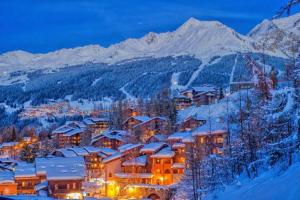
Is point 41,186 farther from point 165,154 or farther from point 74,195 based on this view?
point 165,154

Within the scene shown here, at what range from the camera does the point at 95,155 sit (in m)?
62.0

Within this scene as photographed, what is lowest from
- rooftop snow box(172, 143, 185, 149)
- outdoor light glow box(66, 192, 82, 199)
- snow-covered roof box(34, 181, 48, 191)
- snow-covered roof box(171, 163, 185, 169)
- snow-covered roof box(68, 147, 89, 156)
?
outdoor light glow box(66, 192, 82, 199)

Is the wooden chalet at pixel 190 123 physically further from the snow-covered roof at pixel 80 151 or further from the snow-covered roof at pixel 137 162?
the snow-covered roof at pixel 80 151

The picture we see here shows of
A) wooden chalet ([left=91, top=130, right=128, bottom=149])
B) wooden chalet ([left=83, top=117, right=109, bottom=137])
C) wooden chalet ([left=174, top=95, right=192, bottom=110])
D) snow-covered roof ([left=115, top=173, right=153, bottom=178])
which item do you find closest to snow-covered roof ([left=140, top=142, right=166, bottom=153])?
snow-covered roof ([left=115, top=173, right=153, bottom=178])

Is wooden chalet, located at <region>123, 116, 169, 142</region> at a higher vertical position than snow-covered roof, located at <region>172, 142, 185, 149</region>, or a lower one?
higher

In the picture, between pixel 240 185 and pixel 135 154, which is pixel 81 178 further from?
pixel 240 185

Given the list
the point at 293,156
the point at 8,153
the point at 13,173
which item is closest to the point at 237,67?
the point at 8,153

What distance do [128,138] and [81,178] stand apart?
2477 centimetres

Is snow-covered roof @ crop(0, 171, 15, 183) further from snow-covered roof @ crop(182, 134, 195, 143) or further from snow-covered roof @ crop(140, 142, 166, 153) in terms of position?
snow-covered roof @ crop(182, 134, 195, 143)

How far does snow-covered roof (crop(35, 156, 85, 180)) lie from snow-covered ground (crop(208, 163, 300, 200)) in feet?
116

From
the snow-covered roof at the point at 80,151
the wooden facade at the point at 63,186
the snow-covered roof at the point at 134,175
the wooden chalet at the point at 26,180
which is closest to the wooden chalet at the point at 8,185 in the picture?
the wooden chalet at the point at 26,180

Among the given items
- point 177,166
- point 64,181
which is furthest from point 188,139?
point 64,181

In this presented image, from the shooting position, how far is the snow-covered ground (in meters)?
7.95

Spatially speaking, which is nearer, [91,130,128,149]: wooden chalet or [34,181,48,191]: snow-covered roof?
[34,181,48,191]: snow-covered roof
